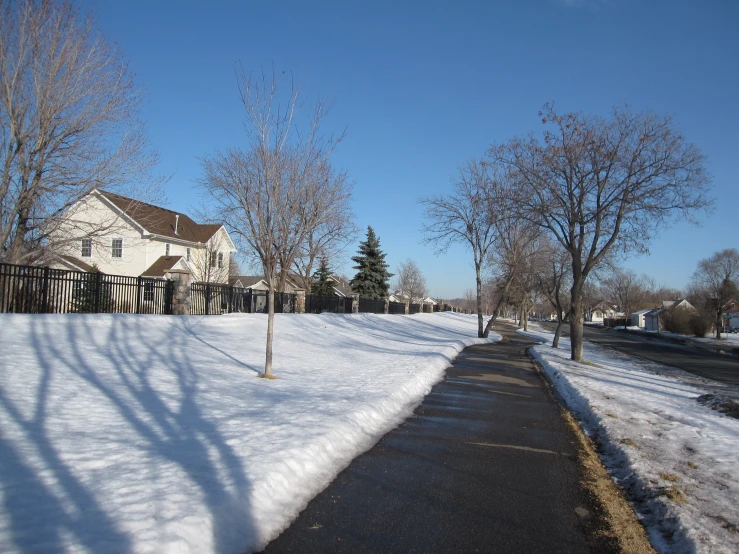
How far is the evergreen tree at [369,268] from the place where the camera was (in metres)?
53.2

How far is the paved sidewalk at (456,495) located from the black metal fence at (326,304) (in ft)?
71.0

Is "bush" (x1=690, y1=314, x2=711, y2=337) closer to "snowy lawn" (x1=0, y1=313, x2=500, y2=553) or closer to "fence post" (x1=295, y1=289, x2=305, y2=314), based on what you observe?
"fence post" (x1=295, y1=289, x2=305, y2=314)

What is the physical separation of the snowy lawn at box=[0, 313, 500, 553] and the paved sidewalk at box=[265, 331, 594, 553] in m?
0.32

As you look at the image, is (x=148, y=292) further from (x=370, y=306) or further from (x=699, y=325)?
(x=699, y=325)

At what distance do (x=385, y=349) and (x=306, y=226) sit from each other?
906 centimetres

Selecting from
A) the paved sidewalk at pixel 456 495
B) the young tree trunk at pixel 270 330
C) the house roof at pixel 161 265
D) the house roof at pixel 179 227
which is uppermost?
the house roof at pixel 179 227

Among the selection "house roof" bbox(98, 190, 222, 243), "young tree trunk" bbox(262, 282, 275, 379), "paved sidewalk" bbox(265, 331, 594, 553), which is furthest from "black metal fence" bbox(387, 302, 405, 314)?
"paved sidewalk" bbox(265, 331, 594, 553)

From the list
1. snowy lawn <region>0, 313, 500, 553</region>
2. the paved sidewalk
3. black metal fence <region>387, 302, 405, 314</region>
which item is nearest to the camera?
snowy lawn <region>0, 313, 500, 553</region>

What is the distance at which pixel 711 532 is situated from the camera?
3979 mm

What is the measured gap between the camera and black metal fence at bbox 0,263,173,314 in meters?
12.0

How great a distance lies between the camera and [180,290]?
17062 mm

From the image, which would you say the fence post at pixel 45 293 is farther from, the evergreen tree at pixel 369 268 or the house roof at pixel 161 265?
the evergreen tree at pixel 369 268

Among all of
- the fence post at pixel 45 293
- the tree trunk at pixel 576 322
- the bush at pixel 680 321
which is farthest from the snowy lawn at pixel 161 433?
the bush at pixel 680 321

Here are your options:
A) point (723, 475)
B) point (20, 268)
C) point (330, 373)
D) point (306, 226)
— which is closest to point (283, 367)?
point (330, 373)
